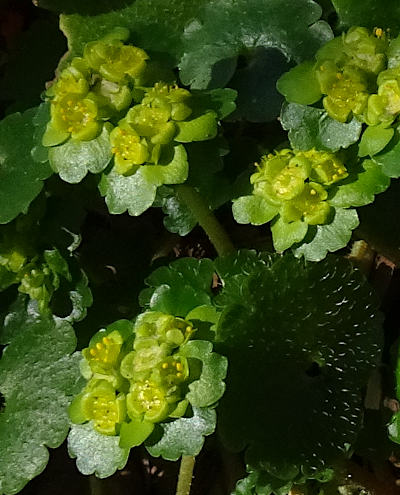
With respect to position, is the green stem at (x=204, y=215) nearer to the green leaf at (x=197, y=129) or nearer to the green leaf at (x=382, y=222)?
the green leaf at (x=197, y=129)

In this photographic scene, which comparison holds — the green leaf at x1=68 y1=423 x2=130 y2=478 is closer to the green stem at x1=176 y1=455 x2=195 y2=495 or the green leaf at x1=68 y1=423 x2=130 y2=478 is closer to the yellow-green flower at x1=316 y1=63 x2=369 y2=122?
the green stem at x1=176 y1=455 x2=195 y2=495

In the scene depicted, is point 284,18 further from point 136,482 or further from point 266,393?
point 136,482

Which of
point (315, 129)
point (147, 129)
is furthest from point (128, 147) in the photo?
point (315, 129)

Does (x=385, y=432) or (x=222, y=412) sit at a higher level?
(x=222, y=412)

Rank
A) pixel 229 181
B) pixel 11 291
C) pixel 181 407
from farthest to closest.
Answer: pixel 11 291 < pixel 229 181 < pixel 181 407

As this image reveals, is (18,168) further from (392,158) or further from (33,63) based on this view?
(392,158)

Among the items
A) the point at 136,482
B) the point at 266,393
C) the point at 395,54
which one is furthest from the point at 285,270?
the point at 136,482
